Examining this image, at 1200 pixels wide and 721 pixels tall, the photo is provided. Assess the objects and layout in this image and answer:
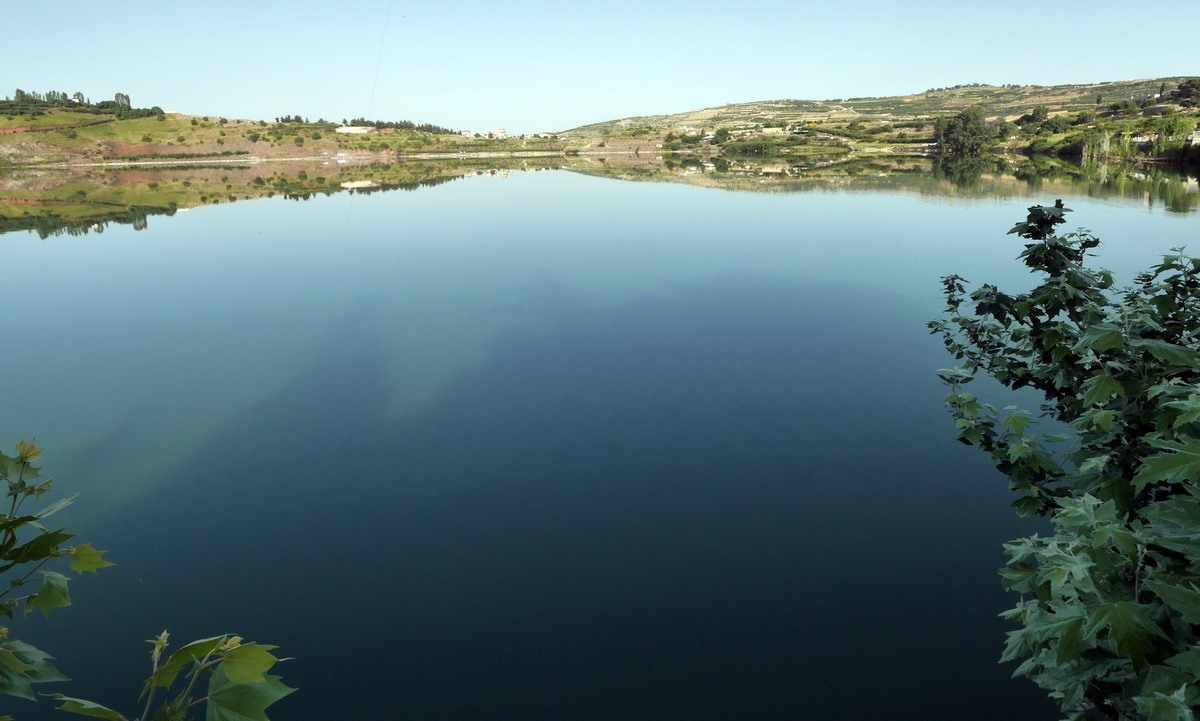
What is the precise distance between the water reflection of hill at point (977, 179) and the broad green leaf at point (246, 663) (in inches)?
1528

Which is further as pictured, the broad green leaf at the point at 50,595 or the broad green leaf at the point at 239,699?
the broad green leaf at the point at 50,595

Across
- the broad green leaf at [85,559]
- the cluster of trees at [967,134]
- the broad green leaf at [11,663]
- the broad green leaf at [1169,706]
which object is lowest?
the broad green leaf at [1169,706]

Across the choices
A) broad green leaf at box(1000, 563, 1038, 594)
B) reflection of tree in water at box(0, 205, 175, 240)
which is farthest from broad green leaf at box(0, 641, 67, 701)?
reflection of tree in water at box(0, 205, 175, 240)

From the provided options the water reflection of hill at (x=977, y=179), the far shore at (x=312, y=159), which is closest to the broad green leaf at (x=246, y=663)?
the water reflection of hill at (x=977, y=179)

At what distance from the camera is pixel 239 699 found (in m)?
1.41

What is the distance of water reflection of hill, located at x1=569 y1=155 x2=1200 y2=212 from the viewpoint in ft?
118

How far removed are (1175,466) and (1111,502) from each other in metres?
0.41

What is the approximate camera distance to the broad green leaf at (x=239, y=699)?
1.39 meters

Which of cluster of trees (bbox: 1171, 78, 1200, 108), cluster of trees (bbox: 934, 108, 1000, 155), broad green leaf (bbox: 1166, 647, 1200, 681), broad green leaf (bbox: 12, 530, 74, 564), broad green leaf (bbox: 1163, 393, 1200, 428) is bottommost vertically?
broad green leaf (bbox: 1166, 647, 1200, 681)

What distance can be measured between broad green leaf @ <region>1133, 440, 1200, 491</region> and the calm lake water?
4013 millimetres

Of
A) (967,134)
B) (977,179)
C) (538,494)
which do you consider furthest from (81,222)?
(967,134)

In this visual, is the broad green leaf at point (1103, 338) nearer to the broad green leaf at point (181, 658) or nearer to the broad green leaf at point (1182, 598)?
the broad green leaf at point (1182, 598)

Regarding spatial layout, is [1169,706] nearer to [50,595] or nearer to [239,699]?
[239,699]

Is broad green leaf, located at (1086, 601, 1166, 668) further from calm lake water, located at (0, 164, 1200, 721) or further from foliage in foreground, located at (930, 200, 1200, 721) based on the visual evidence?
calm lake water, located at (0, 164, 1200, 721)
